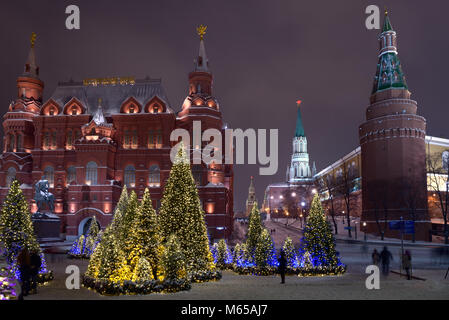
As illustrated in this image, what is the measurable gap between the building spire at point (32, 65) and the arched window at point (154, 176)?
26.2 meters

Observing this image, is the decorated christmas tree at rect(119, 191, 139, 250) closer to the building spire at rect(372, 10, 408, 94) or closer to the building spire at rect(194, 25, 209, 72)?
the building spire at rect(194, 25, 209, 72)

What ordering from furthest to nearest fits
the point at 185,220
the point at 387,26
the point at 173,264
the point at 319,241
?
1. the point at 387,26
2. the point at 319,241
3. the point at 185,220
4. the point at 173,264

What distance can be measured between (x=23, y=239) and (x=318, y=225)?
15.1 meters

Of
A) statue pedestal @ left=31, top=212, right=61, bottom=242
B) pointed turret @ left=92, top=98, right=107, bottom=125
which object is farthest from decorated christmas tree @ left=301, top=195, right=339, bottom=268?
pointed turret @ left=92, top=98, right=107, bottom=125

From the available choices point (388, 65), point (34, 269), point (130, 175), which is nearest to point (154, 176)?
point (130, 175)

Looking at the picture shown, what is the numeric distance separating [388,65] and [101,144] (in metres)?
45.9

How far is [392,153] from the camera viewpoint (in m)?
62.8

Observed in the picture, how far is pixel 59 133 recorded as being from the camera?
62719mm

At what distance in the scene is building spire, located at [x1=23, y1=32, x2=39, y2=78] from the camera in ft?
221

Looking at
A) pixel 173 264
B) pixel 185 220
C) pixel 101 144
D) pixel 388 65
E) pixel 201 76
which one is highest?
pixel 388 65

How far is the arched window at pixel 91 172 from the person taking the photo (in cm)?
5778

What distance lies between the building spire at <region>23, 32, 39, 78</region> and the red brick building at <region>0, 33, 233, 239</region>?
0.54 ft

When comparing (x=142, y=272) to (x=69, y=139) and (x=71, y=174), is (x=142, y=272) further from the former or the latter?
(x=69, y=139)
